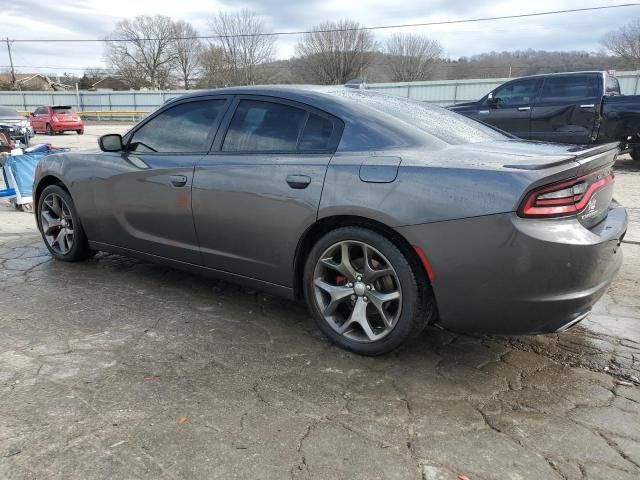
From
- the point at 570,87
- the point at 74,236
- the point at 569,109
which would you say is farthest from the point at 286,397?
the point at 570,87

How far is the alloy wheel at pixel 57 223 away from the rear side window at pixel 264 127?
2017 millimetres

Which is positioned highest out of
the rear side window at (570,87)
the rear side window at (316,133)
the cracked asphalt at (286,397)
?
the rear side window at (570,87)

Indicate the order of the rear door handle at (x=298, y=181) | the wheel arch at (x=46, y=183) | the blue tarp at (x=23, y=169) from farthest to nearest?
1. the blue tarp at (x=23, y=169)
2. the wheel arch at (x=46, y=183)
3. the rear door handle at (x=298, y=181)

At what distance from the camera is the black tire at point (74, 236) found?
14.8 ft

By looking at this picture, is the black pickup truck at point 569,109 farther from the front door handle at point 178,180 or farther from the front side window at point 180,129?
the front door handle at point 178,180

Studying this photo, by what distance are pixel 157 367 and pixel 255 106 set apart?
5.72 feet

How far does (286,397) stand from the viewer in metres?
2.55

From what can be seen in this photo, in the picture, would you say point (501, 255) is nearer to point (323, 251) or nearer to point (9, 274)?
point (323, 251)

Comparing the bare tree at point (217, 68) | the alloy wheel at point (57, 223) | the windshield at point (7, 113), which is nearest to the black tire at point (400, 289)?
the alloy wheel at point (57, 223)

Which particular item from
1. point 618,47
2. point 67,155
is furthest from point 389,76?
point 67,155

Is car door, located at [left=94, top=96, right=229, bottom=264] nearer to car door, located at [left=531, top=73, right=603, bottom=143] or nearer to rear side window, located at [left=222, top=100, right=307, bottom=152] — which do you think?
rear side window, located at [left=222, top=100, right=307, bottom=152]

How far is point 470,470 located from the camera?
2.03 meters

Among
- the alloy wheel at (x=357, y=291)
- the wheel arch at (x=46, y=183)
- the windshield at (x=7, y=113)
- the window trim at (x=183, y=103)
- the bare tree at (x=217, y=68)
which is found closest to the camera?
the alloy wheel at (x=357, y=291)

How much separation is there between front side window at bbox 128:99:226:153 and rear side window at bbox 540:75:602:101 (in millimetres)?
8780
